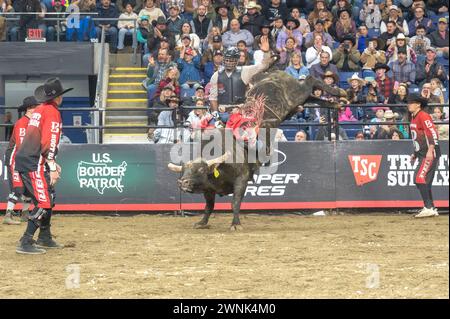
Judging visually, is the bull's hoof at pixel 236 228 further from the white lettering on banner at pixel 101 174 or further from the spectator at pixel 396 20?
the spectator at pixel 396 20

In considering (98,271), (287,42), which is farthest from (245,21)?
(98,271)

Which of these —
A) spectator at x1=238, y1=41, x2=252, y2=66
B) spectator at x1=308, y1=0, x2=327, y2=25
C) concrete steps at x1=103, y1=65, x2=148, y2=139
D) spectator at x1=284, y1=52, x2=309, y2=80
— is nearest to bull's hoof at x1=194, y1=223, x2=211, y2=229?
concrete steps at x1=103, y1=65, x2=148, y2=139

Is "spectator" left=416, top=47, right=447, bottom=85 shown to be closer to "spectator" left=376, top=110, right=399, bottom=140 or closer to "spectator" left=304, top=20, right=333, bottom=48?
"spectator" left=304, top=20, right=333, bottom=48

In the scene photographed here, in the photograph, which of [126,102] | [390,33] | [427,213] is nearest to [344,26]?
[390,33]

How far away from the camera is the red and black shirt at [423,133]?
16938mm

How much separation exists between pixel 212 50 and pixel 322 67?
2.39 metres

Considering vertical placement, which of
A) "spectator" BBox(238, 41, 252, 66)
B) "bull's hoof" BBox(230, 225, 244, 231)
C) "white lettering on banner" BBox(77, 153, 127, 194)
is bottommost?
"bull's hoof" BBox(230, 225, 244, 231)

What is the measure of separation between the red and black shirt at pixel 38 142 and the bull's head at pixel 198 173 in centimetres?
259

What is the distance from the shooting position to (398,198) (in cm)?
1816

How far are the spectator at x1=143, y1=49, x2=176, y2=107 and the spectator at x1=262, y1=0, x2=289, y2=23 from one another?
11.2 feet

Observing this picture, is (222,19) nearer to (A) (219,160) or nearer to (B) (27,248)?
(A) (219,160)

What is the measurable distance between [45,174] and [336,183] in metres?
6.47

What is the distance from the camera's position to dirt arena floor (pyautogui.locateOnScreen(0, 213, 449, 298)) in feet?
33.9

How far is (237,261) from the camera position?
12.2 meters
